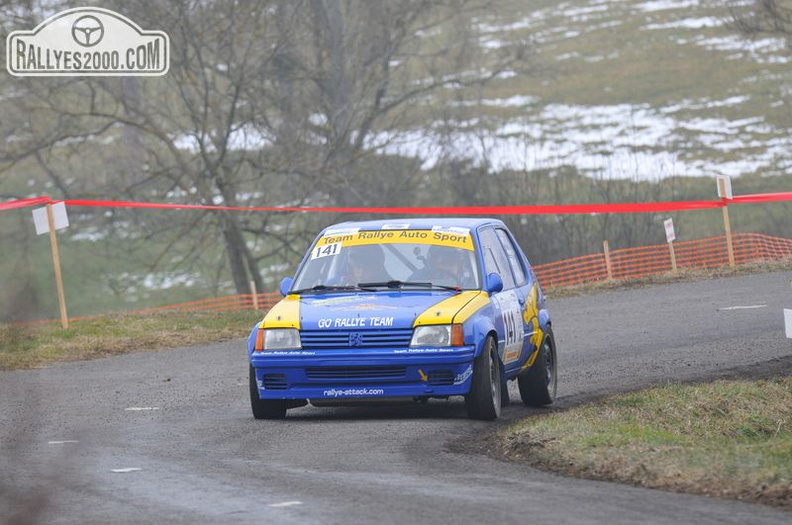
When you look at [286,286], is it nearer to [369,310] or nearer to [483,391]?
[369,310]

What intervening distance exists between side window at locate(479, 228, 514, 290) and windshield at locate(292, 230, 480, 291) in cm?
20

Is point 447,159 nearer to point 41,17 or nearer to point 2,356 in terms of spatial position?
point 41,17

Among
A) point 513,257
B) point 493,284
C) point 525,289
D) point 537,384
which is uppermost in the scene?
point 513,257

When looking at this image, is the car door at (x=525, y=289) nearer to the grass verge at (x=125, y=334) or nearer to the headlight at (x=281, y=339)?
the headlight at (x=281, y=339)

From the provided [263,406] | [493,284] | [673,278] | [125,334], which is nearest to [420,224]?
[493,284]

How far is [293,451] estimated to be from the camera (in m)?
10.0

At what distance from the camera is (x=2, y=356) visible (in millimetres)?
18938

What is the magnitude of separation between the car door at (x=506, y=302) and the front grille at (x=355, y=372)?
0.99 m

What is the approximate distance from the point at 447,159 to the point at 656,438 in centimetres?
3857

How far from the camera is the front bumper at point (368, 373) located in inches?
450

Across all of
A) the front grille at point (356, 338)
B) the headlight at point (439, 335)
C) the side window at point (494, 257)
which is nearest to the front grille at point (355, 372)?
the front grille at point (356, 338)

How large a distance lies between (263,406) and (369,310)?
46.9 inches

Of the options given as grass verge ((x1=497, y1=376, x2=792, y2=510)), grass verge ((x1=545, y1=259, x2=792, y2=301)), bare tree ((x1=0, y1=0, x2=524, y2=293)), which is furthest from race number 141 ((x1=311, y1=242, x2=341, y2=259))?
bare tree ((x1=0, y1=0, x2=524, y2=293))

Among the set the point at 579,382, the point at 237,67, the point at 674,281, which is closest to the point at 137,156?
the point at 237,67
